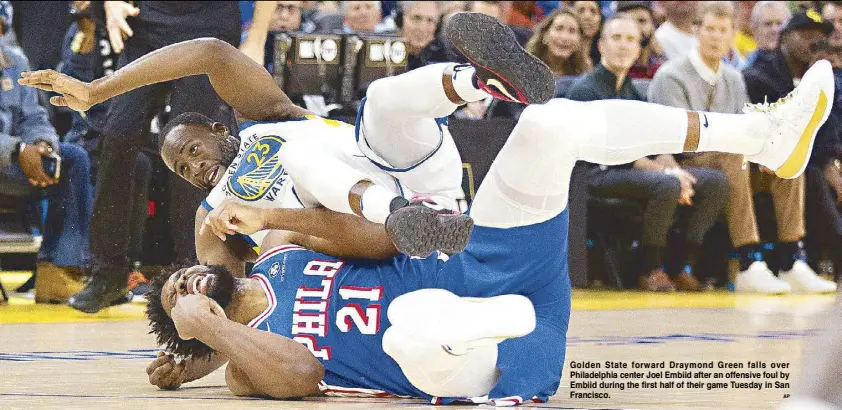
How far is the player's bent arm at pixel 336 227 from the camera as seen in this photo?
3480mm

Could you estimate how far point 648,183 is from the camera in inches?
305

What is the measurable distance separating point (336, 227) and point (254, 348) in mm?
408

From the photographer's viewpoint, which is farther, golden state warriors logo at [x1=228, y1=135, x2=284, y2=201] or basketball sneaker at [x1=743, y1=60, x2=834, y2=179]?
golden state warriors logo at [x1=228, y1=135, x2=284, y2=201]

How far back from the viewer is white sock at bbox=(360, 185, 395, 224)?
126 inches

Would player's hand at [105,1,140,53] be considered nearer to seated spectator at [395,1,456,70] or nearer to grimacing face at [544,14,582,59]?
seated spectator at [395,1,456,70]

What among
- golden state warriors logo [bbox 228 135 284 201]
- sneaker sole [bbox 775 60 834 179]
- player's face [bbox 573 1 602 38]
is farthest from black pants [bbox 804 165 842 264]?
golden state warriors logo [bbox 228 135 284 201]

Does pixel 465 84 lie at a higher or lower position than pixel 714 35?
higher

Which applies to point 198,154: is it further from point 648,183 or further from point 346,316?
point 648,183

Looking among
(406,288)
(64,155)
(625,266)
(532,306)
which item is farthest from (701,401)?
(625,266)

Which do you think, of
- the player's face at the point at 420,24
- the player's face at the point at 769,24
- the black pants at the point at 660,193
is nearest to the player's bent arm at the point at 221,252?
the black pants at the point at 660,193

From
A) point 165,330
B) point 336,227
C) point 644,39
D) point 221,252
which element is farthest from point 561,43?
point 165,330


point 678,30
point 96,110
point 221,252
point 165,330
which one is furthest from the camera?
point 678,30

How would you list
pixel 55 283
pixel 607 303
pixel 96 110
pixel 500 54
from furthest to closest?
pixel 607 303 < pixel 96 110 < pixel 55 283 < pixel 500 54

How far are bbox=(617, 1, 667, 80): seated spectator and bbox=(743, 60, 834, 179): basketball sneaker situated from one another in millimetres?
5476
